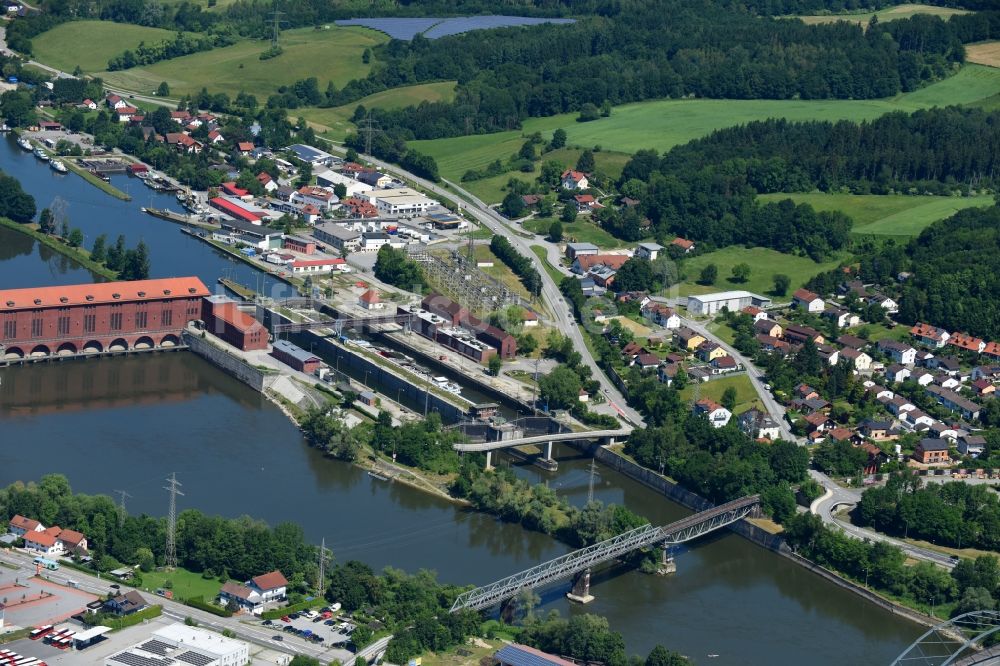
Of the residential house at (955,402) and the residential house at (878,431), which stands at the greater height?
the residential house at (955,402)

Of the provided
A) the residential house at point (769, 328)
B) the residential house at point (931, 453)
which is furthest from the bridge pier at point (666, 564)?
the residential house at point (769, 328)

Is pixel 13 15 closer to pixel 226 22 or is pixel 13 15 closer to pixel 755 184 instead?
pixel 226 22

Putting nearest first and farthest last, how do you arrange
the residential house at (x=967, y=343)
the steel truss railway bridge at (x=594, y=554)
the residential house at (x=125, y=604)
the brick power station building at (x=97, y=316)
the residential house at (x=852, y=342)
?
the residential house at (x=125, y=604), the steel truss railway bridge at (x=594, y=554), the brick power station building at (x=97, y=316), the residential house at (x=852, y=342), the residential house at (x=967, y=343)

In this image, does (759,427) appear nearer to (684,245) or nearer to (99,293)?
(684,245)

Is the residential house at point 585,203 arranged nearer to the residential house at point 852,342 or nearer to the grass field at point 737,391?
the residential house at point 852,342

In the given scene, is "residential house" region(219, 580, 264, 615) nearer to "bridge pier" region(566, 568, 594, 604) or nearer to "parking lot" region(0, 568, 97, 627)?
"parking lot" region(0, 568, 97, 627)

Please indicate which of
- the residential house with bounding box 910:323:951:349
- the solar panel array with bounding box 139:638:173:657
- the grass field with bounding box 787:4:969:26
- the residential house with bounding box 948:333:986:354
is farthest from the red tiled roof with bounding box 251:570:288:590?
the grass field with bounding box 787:4:969:26

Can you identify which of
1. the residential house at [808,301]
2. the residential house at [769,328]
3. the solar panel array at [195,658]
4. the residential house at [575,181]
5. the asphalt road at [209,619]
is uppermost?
the residential house at [575,181]
